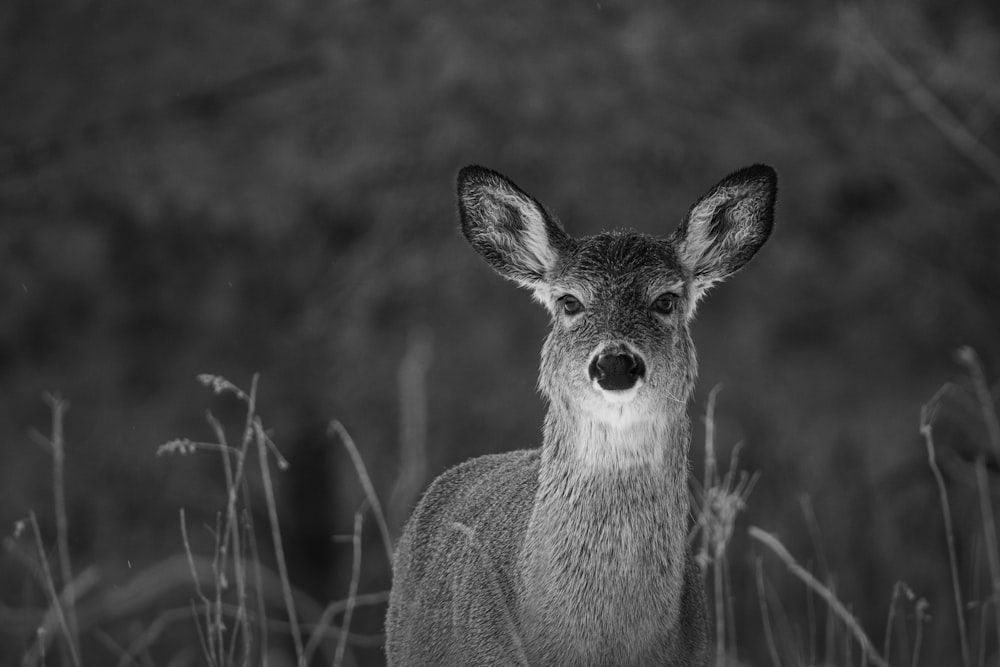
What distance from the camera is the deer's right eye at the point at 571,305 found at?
438 centimetres

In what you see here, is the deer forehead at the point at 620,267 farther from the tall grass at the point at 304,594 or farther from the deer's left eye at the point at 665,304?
the tall grass at the point at 304,594

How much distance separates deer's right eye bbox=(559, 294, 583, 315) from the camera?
172 inches

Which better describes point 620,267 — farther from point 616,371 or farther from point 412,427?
point 412,427

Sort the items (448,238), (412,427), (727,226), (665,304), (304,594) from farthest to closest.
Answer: (304,594) < (448,238) < (412,427) < (727,226) < (665,304)

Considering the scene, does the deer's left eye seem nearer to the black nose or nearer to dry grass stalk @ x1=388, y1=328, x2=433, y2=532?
the black nose

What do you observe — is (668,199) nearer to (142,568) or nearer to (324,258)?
(324,258)

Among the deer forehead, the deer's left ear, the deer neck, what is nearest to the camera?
the deer neck

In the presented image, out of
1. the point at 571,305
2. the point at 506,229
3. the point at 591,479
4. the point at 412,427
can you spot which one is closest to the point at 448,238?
the point at 412,427

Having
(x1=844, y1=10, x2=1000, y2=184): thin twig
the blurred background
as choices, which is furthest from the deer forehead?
the blurred background

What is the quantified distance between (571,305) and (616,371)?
484 mm

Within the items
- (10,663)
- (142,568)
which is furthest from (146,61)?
(10,663)

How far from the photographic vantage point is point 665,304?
4.38 metres

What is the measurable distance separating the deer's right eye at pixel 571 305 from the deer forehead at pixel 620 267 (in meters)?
0.03

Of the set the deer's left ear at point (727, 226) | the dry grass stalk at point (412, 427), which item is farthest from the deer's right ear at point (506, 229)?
the dry grass stalk at point (412, 427)
